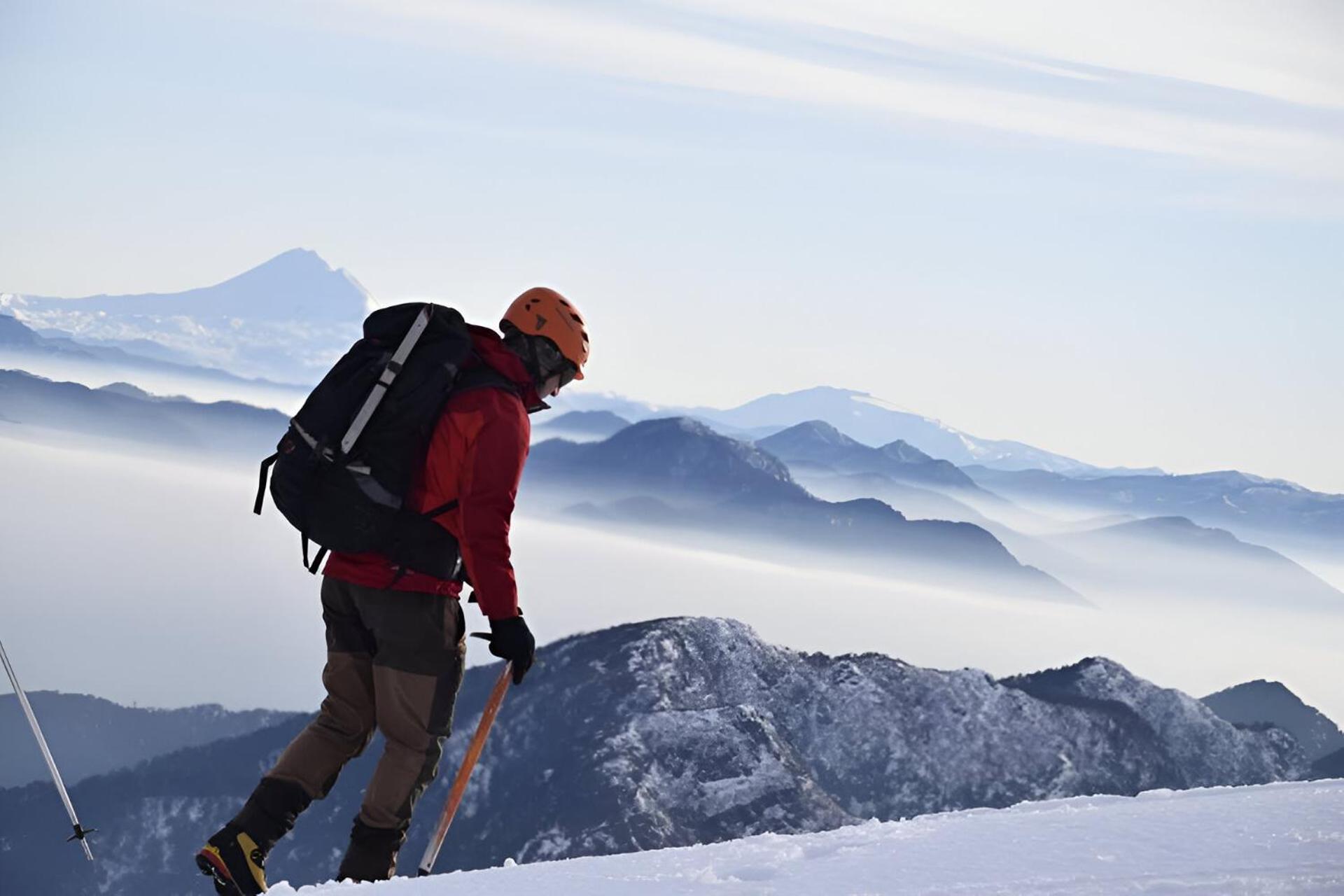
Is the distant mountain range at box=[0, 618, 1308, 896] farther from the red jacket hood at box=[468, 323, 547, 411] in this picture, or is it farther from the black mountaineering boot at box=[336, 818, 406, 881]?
the red jacket hood at box=[468, 323, 547, 411]

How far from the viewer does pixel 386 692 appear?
6.23 metres

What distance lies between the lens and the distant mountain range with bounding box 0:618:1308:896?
162m

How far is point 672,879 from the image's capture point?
5.17 meters

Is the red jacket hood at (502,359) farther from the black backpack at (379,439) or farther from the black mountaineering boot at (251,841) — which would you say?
the black mountaineering boot at (251,841)

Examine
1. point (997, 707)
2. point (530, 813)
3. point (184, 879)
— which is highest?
point (997, 707)

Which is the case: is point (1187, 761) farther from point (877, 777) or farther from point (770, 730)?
point (770, 730)

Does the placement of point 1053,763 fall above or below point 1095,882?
below

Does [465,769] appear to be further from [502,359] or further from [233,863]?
[502,359]

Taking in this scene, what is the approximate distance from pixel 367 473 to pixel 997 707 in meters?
201

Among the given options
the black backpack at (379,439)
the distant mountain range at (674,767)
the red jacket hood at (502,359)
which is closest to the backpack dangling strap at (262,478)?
the black backpack at (379,439)

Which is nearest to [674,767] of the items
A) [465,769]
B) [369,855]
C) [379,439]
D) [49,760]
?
[49,760]

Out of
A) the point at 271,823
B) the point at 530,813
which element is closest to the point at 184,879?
the point at 530,813

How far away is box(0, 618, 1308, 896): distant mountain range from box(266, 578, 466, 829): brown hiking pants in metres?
146

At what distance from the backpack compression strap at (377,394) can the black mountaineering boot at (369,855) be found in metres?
1.71
